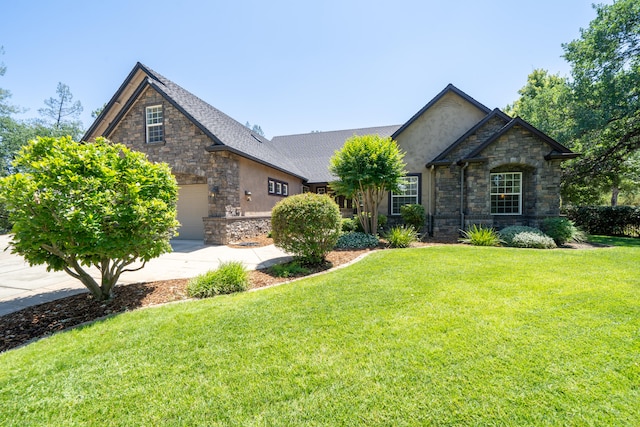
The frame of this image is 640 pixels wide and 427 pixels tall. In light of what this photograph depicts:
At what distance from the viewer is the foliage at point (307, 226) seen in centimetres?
620

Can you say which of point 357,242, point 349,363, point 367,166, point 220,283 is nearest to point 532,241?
point 357,242

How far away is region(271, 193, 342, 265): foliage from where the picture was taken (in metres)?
6.20

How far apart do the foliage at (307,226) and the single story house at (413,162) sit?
4.98 meters

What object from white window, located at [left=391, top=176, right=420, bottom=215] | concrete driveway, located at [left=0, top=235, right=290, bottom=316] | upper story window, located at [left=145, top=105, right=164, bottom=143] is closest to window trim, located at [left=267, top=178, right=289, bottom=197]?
upper story window, located at [left=145, top=105, right=164, bottom=143]

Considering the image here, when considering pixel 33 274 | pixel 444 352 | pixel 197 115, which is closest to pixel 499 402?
pixel 444 352

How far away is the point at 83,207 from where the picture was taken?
3.65 meters

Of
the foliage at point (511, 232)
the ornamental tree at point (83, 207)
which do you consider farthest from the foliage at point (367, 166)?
the ornamental tree at point (83, 207)

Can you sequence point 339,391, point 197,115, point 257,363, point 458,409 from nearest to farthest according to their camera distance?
point 458,409, point 339,391, point 257,363, point 197,115

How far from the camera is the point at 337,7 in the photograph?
879cm

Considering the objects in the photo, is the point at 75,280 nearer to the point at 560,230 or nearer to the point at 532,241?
the point at 532,241

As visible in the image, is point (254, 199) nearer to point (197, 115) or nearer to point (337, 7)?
point (197, 115)

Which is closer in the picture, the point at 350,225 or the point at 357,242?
the point at 357,242

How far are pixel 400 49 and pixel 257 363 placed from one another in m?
11.8

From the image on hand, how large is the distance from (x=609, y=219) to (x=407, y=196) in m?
10.9
